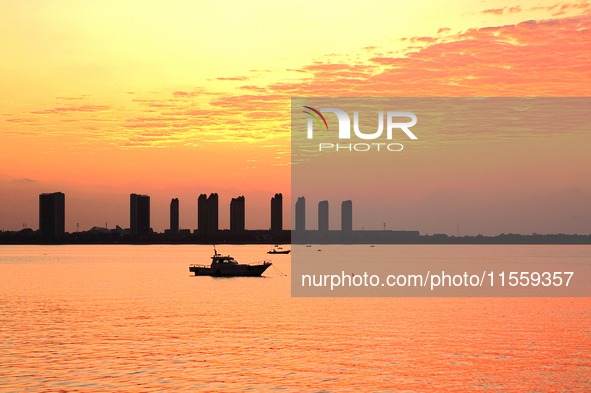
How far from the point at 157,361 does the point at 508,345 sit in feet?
96.0

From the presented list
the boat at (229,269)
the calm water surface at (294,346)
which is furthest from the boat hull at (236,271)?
the calm water surface at (294,346)

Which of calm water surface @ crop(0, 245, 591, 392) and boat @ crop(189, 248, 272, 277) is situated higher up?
boat @ crop(189, 248, 272, 277)

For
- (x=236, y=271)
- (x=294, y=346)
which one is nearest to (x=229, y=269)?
(x=236, y=271)

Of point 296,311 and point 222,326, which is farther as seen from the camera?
point 296,311

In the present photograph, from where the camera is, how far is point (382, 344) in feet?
220

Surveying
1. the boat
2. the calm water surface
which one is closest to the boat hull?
the boat

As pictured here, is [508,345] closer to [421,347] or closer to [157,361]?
[421,347]

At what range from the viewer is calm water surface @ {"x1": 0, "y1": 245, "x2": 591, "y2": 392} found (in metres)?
50.6

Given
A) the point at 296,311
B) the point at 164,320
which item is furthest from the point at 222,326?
the point at 296,311

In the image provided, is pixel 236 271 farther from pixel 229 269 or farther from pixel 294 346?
pixel 294 346

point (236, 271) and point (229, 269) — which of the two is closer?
point (229, 269)

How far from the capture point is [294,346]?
6569 centimetres

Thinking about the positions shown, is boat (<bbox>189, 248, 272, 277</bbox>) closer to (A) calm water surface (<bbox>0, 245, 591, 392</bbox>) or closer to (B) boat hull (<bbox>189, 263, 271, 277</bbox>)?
(B) boat hull (<bbox>189, 263, 271, 277</bbox>)

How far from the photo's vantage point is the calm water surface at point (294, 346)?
1993 inches
